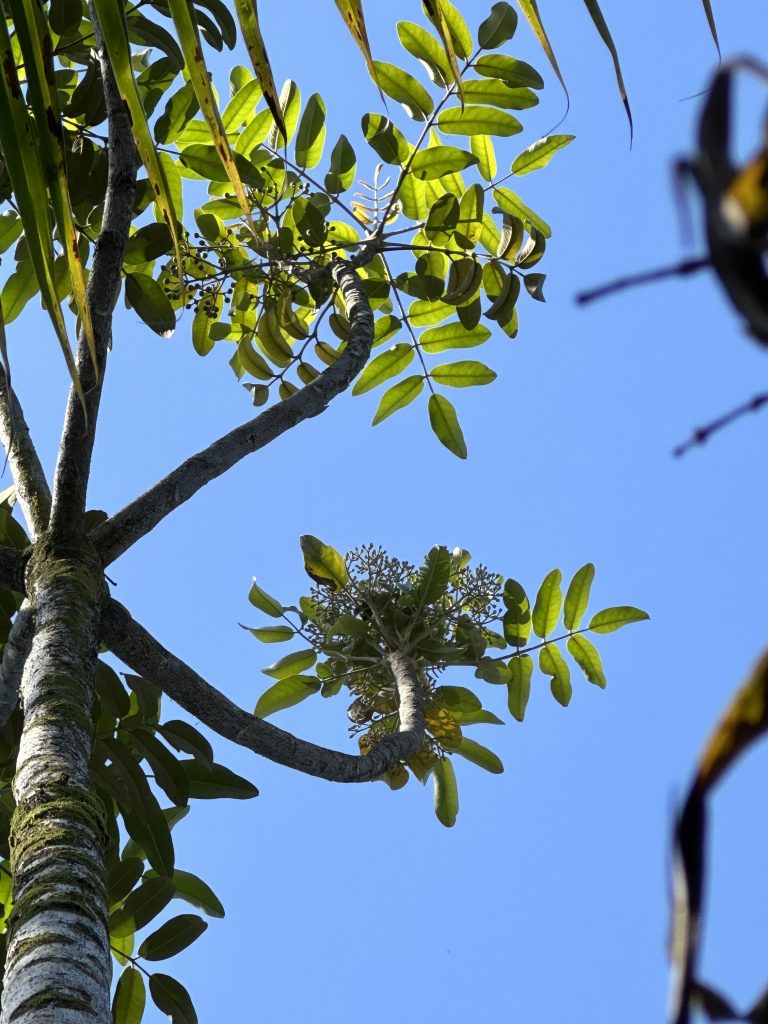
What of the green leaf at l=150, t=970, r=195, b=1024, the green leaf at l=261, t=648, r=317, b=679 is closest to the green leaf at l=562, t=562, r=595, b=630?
the green leaf at l=261, t=648, r=317, b=679

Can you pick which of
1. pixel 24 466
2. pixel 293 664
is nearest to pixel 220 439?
pixel 24 466

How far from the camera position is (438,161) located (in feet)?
10.6

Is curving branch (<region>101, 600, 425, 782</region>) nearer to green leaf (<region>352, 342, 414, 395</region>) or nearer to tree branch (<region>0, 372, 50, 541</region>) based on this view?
tree branch (<region>0, 372, 50, 541</region>)

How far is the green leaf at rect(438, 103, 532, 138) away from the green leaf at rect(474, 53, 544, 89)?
96 mm

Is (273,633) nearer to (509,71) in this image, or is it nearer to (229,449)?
(229,449)

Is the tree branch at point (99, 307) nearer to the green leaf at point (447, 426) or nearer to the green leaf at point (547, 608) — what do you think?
the green leaf at point (447, 426)

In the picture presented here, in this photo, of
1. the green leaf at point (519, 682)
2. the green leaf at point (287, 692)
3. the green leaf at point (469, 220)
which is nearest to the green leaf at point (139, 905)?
the green leaf at point (287, 692)

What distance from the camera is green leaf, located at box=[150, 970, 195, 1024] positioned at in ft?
8.59

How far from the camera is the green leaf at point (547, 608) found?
3.53m

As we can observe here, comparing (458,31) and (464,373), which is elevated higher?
(458,31)

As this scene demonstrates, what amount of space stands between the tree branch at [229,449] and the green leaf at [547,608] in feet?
3.43

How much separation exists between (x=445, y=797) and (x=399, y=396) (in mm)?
1338

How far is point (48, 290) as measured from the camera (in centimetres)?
159

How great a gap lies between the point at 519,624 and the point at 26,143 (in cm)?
226
